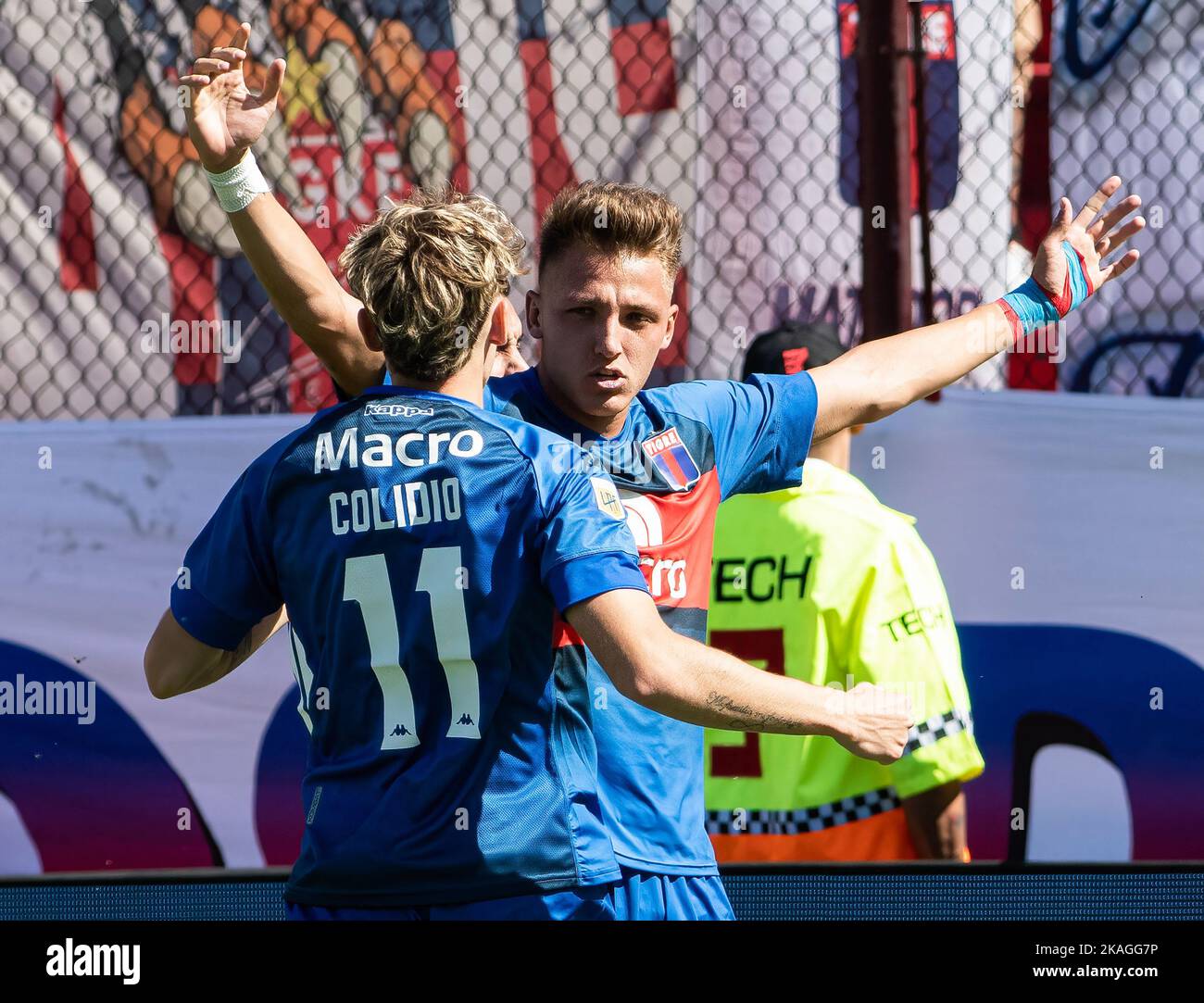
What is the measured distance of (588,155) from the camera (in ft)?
13.5

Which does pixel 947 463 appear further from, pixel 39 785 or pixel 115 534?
pixel 39 785

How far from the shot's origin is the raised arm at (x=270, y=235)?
214cm

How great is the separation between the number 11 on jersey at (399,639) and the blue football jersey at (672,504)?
0.35 metres

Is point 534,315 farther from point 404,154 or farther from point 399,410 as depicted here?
point 404,154

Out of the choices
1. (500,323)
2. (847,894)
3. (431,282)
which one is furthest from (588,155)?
(431,282)

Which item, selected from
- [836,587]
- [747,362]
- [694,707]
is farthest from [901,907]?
[694,707]

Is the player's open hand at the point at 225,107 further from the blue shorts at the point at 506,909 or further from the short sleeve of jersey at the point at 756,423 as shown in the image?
the blue shorts at the point at 506,909

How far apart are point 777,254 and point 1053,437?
100 cm

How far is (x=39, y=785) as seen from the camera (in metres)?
4.12

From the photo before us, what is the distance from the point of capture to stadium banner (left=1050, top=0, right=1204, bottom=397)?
398cm

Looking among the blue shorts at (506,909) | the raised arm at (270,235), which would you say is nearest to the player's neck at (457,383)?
the raised arm at (270,235)

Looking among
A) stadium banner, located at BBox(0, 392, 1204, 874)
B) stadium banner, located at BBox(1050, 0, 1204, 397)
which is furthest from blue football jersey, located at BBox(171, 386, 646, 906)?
stadium banner, located at BBox(1050, 0, 1204, 397)

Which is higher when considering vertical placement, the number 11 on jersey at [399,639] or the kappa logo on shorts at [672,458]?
the kappa logo on shorts at [672,458]

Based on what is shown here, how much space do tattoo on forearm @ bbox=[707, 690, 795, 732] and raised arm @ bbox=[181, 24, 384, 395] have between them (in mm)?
891
